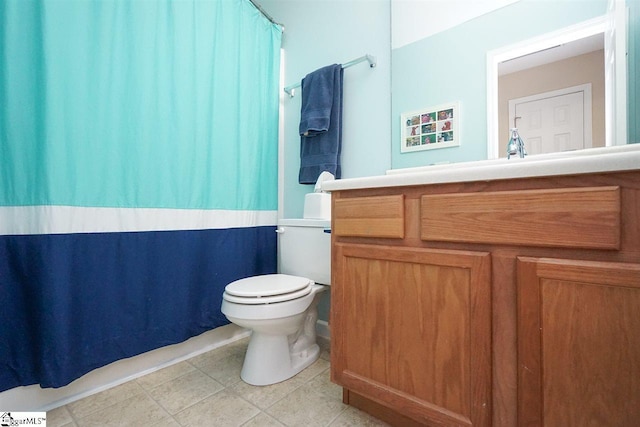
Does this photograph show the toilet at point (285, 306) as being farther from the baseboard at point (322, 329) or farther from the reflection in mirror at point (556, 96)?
the reflection in mirror at point (556, 96)

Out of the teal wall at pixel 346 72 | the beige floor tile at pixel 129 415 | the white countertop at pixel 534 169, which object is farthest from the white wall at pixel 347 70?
the beige floor tile at pixel 129 415

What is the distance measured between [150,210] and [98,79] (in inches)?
21.7

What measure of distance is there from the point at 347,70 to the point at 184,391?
1.80 metres

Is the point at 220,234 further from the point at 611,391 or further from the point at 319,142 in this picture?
the point at 611,391

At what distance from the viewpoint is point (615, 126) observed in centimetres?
95

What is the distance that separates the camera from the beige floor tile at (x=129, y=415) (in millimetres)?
969

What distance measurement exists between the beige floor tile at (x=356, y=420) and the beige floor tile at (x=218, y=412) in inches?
11.8

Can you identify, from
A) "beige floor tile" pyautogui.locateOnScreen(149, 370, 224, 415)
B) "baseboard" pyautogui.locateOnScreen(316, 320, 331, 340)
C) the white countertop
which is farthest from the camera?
"baseboard" pyautogui.locateOnScreen(316, 320, 331, 340)

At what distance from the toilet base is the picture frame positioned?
111 centimetres

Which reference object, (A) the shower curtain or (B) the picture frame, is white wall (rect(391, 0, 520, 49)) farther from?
(A) the shower curtain

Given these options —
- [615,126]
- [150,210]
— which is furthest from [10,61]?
[615,126]

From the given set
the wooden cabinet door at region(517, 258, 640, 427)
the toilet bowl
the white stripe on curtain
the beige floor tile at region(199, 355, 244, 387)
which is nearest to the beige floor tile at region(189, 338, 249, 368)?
the beige floor tile at region(199, 355, 244, 387)

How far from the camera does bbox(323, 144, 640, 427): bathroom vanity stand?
22.3 inches

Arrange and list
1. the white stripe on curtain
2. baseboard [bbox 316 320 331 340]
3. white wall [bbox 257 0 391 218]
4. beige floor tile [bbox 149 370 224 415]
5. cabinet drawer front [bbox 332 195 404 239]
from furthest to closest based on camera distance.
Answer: baseboard [bbox 316 320 331 340], white wall [bbox 257 0 391 218], beige floor tile [bbox 149 370 224 415], the white stripe on curtain, cabinet drawer front [bbox 332 195 404 239]
